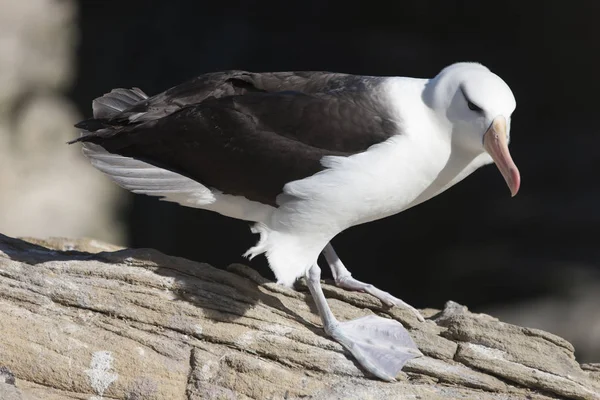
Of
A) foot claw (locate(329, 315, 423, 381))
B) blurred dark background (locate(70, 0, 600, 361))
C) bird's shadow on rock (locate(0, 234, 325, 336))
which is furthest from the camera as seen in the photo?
blurred dark background (locate(70, 0, 600, 361))

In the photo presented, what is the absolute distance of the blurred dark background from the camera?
833 centimetres

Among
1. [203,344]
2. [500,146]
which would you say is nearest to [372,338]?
[203,344]

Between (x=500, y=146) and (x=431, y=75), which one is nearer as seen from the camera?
(x=500, y=146)

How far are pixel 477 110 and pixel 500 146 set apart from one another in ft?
0.66

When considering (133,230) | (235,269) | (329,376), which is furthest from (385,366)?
(133,230)

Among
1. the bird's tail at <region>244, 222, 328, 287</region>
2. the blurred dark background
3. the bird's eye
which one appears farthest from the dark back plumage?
the blurred dark background

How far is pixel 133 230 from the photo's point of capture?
9.44m

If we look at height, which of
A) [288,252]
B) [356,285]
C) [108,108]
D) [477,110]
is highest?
[477,110]

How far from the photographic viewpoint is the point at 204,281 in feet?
Result: 13.9

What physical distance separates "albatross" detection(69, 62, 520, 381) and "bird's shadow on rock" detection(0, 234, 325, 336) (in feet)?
0.83

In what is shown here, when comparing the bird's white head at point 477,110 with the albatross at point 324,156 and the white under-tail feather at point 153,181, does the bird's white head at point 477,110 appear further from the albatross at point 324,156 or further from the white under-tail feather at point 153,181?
the white under-tail feather at point 153,181

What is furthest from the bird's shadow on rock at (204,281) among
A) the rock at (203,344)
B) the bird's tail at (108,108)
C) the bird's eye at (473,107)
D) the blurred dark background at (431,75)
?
the blurred dark background at (431,75)

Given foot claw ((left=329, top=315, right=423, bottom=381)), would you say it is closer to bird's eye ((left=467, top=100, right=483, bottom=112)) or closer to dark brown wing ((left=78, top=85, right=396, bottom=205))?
dark brown wing ((left=78, top=85, right=396, bottom=205))

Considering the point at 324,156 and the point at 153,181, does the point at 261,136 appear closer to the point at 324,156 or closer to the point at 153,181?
the point at 324,156
